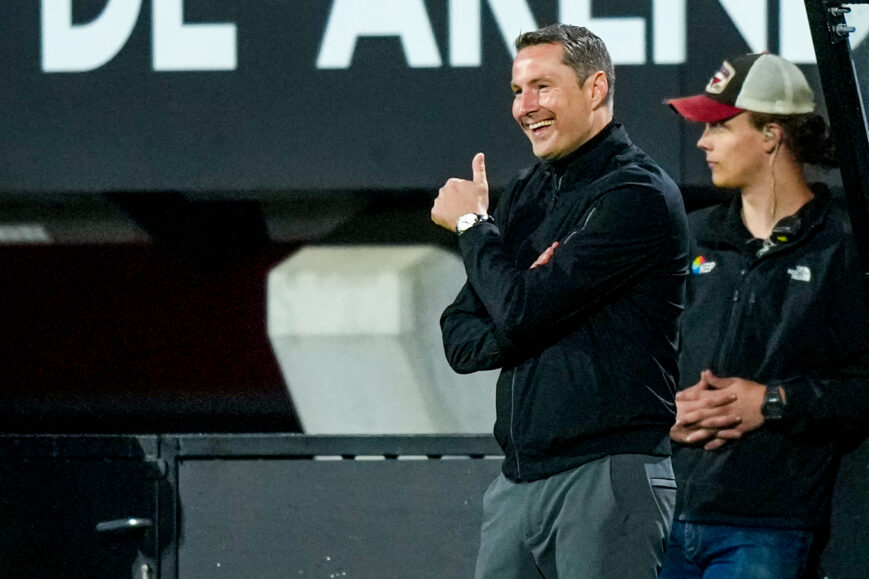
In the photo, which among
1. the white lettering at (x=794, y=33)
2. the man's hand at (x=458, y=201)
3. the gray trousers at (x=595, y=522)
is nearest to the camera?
the gray trousers at (x=595, y=522)

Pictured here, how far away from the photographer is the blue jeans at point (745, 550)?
3176mm

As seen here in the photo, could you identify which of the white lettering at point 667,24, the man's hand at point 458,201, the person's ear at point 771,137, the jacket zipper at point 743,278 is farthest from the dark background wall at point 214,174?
the man's hand at point 458,201

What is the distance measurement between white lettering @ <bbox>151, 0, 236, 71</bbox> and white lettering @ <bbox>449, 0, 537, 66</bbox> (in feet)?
2.00

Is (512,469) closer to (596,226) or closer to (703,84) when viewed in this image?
(596,226)

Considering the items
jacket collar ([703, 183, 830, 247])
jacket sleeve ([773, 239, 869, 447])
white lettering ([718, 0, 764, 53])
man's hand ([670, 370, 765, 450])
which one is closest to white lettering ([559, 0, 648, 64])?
white lettering ([718, 0, 764, 53])

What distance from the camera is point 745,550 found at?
10.5ft

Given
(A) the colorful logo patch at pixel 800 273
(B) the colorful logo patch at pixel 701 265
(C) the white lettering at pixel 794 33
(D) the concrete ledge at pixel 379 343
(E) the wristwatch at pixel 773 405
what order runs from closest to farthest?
1. (E) the wristwatch at pixel 773 405
2. (A) the colorful logo patch at pixel 800 273
3. (B) the colorful logo patch at pixel 701 265
4. (C) the white lettering at pixel 794 33
5. (D) the concrete ledge at pixel 379 343

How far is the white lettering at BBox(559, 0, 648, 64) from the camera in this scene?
3.73 meters

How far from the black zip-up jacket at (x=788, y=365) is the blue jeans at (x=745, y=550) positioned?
3cm

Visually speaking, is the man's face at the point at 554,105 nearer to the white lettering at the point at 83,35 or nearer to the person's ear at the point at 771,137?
the person's ear at the point at 771,137

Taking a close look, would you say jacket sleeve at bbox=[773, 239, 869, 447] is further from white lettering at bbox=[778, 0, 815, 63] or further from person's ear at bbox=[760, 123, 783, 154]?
white lettering at bbox=[778, 0, 815, 63]

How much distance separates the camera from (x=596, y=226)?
8.71ft

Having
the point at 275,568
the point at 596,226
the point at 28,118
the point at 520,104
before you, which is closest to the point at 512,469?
the point at 596,226

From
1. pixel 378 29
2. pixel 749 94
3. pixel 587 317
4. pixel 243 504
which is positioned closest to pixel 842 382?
pixel 749 94
